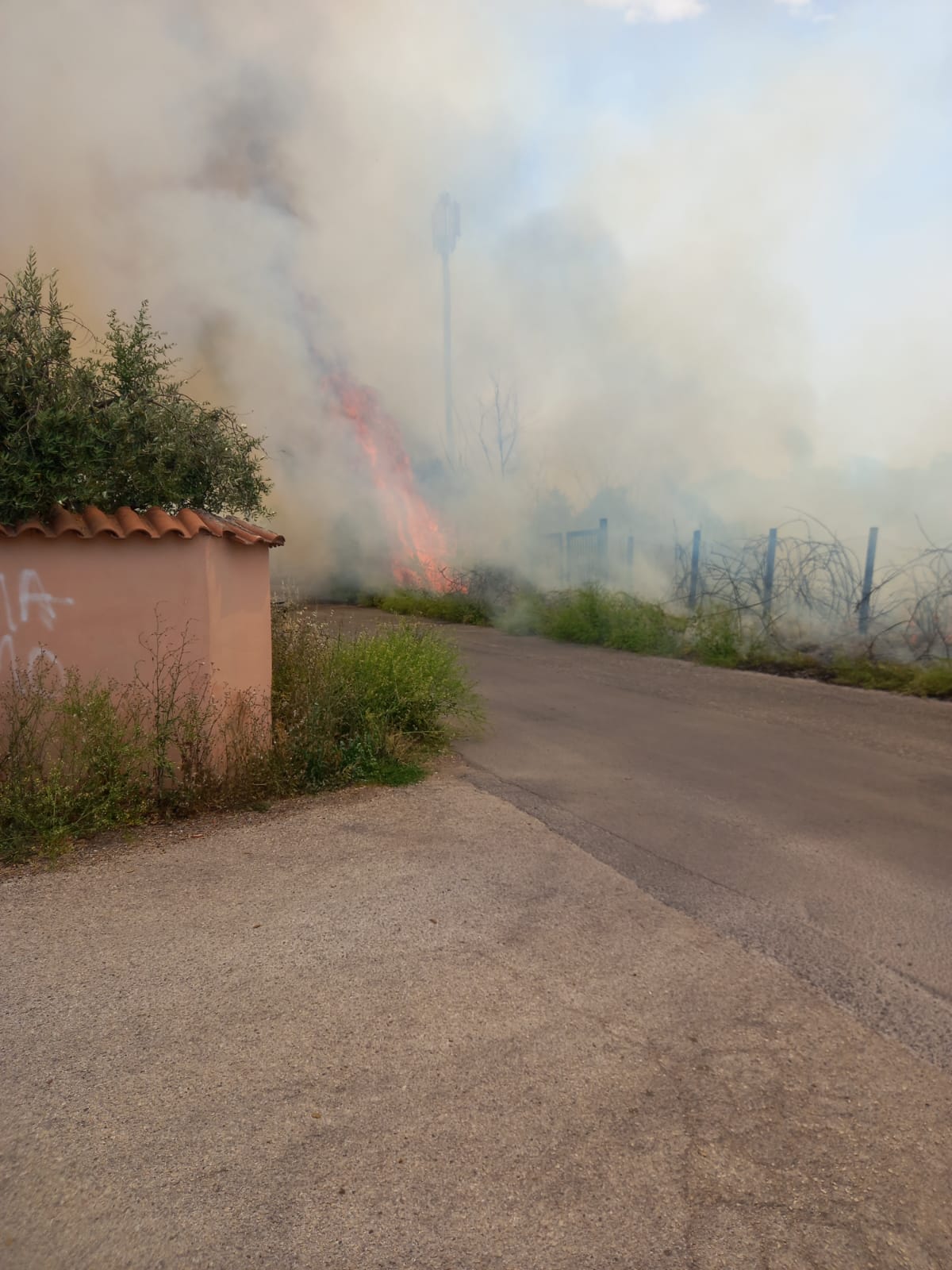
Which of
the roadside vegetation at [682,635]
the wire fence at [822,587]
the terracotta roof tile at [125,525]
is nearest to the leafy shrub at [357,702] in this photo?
the terracotta roof tile at [125,525]

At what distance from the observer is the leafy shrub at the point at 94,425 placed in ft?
16.8

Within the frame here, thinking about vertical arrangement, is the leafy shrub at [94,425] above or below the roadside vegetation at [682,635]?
above

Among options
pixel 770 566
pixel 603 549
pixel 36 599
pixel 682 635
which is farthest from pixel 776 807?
pixel 603 549

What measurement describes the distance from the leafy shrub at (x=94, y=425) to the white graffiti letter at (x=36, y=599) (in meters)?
0.38

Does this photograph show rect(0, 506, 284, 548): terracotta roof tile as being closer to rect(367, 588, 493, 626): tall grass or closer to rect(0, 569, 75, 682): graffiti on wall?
rect(0, 569, 75, 682): graffiti on wall

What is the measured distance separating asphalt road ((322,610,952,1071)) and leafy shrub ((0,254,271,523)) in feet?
9.75

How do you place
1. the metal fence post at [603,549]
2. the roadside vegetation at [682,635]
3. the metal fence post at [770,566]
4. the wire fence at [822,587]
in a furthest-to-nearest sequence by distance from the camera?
the metal fence post at [603,549] → the metal fence post at [770,566] → the wire fence at [822,587] → the roadside vegetation at [682,635]

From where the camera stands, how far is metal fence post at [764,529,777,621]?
13.1 m

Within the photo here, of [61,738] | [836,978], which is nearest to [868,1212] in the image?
[836,978]

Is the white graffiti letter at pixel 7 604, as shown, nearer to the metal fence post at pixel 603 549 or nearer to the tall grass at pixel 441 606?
the metal fence post at pixel 603 549

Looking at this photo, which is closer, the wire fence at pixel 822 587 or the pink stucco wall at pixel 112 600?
the pink stucco wall at pixel 112 600

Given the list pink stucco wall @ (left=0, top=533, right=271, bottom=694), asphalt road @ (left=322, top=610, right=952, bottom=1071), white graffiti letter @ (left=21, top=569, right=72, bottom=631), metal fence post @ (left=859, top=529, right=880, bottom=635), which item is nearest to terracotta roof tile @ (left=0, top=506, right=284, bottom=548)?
pink stucco wall @ (left=0, top=533, right=271, bottom=694)

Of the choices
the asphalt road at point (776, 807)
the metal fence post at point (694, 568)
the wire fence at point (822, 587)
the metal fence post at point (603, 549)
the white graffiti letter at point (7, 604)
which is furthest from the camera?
the metal fence post at point (603, 549)

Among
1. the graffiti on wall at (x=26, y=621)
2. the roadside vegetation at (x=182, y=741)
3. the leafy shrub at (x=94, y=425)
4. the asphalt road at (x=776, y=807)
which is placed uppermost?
the leafy shrub at (x=94, y=425)
